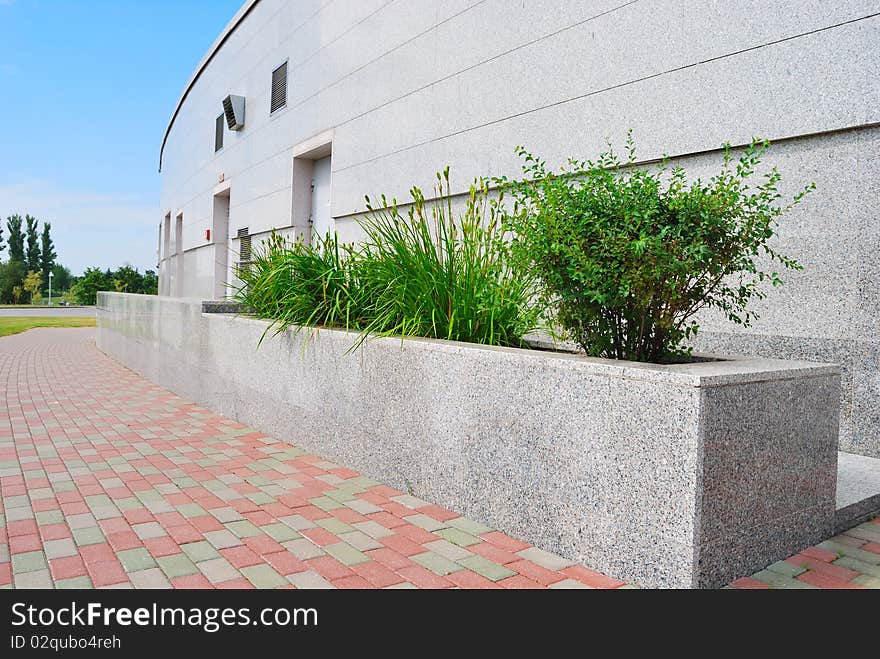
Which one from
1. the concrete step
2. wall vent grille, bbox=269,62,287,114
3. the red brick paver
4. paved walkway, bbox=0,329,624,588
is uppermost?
wall vent grille, bbox=269,62,287,114

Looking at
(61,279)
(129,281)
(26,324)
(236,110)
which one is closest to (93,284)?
(129,281)

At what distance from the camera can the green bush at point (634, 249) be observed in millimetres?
3307

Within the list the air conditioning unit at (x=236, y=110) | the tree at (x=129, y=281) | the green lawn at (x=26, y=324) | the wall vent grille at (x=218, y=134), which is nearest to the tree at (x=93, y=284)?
the tree at (x=129, y=281)

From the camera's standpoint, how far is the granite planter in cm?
288

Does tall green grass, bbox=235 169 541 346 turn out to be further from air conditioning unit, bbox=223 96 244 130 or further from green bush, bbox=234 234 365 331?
air conditioning unit, bbox=223 96 244 130

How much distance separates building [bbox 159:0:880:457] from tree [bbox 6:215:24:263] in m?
115

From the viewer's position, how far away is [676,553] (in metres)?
2.87

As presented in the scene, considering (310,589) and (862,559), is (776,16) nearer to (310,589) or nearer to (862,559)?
(862,559)

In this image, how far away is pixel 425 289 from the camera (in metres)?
4.87

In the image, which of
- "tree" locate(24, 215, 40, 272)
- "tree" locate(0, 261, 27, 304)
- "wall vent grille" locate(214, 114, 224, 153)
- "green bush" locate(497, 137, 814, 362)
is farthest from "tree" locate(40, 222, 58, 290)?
"green bush" locate(497, 137, 814, 362)

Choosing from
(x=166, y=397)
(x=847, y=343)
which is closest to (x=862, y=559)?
(x=847, y=343)

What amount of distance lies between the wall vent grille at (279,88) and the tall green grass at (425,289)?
9.54 meters

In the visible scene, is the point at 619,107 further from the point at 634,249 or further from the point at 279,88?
the point at 279,88

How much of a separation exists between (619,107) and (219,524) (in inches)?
190
